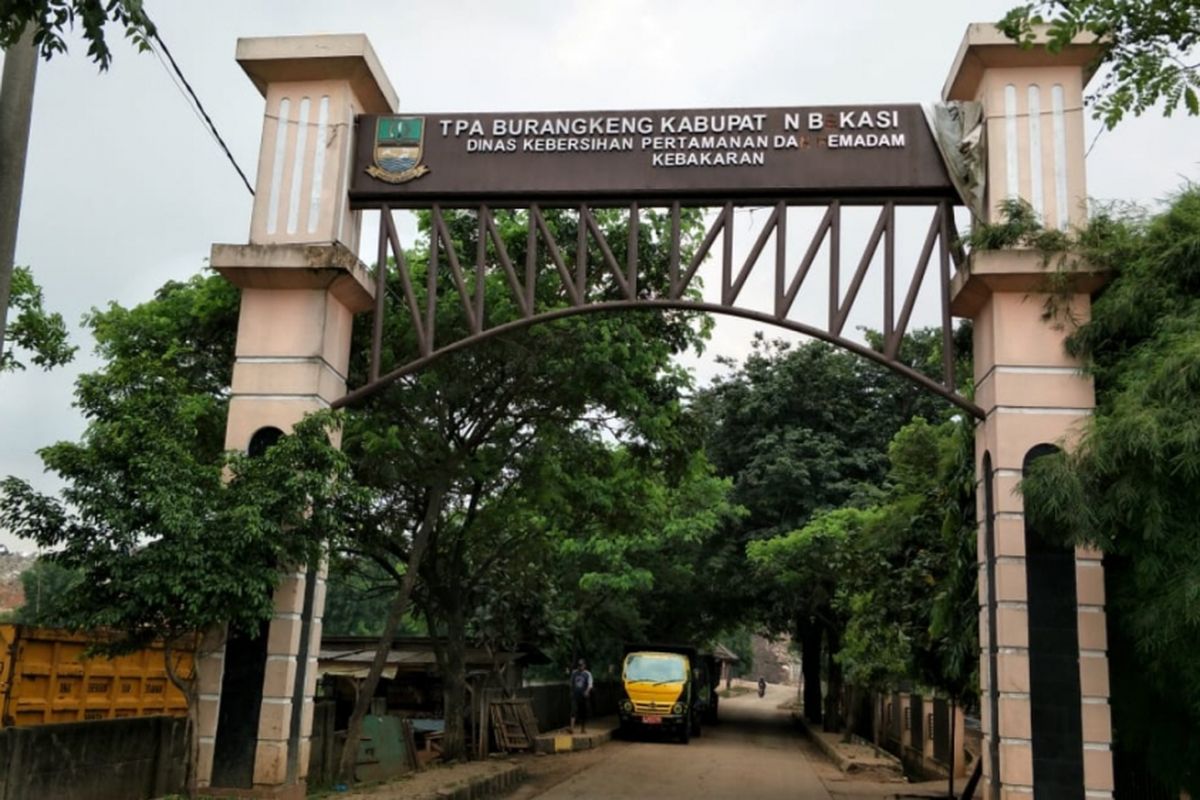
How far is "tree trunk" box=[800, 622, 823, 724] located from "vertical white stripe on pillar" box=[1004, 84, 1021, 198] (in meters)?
25.5

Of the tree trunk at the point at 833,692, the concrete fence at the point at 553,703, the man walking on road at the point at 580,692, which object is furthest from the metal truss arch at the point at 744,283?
the tree trunk at the point at 833,692

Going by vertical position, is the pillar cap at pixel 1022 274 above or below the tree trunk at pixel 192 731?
above

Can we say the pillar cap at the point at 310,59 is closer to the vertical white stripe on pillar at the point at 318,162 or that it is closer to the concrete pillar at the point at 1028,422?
the vertical white stripe on pillar at the point at 318,162

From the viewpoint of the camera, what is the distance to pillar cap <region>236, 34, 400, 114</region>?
1068 cm

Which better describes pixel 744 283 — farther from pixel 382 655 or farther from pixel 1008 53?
pixel 382 655

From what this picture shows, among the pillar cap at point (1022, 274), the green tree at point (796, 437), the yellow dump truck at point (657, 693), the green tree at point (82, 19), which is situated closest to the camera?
the green tree at point (82, 19)

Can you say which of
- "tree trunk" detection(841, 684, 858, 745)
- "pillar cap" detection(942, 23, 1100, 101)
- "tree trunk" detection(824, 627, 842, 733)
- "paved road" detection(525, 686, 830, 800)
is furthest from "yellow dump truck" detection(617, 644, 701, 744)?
"pillar cap" detection(942, 23, 1100, 101)

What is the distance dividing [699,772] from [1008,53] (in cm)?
1380

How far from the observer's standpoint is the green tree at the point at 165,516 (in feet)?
28.3

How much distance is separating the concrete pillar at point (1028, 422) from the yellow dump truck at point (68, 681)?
760cm

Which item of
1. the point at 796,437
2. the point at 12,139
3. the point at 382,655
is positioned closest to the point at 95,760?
the point at 382,655

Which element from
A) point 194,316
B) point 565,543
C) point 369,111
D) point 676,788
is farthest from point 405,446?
point 565,543

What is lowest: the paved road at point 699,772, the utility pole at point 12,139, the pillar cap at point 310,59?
the paved road at point 699,772

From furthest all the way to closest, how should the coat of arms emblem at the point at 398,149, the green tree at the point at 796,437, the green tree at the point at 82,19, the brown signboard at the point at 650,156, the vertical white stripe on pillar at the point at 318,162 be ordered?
1. the green tree at the point at 796,437
2. the coat of arms emblem at the point at 398,149
3. the vertical white stripe on pillar at the point at 318,162
4. the brown signboard at the point at 650,156
5. the green tree at the point at 82,19
